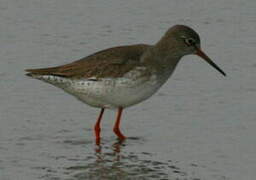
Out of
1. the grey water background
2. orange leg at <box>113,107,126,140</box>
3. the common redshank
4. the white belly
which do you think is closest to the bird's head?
the common redshank

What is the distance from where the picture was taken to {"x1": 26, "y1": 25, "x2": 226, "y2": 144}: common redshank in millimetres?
11375

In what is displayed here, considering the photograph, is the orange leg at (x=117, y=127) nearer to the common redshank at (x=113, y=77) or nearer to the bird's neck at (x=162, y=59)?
the common redshank at (x=113, y=77)

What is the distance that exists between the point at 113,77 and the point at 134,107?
145 cm

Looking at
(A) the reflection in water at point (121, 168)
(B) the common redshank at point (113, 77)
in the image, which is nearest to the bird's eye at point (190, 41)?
(B) the common redshank at point (113, 77)

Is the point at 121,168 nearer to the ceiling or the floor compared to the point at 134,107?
nearer to the floor

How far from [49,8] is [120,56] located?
18.1 feet

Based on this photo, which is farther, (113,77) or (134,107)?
(134,107)

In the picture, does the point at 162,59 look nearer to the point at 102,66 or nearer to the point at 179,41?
the point at 179,41

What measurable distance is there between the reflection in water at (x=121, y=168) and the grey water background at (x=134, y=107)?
13 mm

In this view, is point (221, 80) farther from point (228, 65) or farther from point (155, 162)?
point (155, 162)

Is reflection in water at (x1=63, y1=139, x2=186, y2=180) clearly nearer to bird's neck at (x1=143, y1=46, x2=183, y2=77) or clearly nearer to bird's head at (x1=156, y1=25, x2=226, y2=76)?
bird's neck at (x1=143, y1=46, x2=183, y2=77)

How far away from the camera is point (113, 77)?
11367 millimetres

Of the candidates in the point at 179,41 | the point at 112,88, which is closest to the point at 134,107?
the point at 179,41

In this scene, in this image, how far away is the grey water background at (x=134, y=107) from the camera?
10328mm
